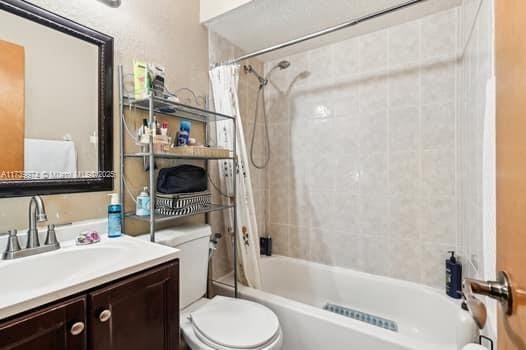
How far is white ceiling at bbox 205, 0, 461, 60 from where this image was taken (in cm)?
159

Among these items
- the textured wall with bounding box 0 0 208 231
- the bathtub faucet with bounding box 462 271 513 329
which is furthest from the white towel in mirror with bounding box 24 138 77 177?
the bathtub faucet with bounding box 462 271 513 329

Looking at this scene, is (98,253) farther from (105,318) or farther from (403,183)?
(403,183)

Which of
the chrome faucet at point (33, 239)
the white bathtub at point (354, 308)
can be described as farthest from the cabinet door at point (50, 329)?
the white bathtub at point (354, 308)

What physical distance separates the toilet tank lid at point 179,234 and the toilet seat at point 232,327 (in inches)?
14.5

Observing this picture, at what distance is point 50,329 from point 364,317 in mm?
1865

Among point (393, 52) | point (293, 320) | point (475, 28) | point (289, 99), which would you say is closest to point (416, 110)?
point (393, 52)

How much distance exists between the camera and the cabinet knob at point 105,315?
0.75 metres

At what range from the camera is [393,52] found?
1.83 metres

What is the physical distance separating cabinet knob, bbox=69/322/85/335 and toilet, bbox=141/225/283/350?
1.74 feet

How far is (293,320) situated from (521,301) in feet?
4.16

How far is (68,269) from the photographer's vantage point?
977 millimetres

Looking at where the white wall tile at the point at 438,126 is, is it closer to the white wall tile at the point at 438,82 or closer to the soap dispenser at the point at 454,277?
the white wall tile at the point at 438,82

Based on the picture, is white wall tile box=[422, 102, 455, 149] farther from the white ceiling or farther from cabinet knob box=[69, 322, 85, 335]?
cabinet knob box=[69, 322, 85, 335]

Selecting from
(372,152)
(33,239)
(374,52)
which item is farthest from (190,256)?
(374,52)
